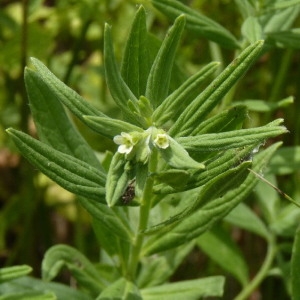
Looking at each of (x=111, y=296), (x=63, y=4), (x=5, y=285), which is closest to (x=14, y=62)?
(x=63, y=4)

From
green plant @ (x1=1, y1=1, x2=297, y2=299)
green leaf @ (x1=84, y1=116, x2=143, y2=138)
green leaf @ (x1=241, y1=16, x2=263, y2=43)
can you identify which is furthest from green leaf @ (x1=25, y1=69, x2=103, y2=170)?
green leaf @ (x1=241, y1=16, x2=263, y2=43)

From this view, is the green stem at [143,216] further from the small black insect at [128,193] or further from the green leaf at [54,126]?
the green leaf at [54,126]

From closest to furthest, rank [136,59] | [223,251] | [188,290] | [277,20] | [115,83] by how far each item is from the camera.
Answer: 1. [115,83]
2. [136,59]
3. [188,290]
4. [277,20]
5. [223,251]

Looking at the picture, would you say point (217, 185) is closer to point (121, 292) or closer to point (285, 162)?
point (121, 292)

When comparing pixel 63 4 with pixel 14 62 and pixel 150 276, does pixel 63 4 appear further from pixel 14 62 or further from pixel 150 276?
pixel 150 276

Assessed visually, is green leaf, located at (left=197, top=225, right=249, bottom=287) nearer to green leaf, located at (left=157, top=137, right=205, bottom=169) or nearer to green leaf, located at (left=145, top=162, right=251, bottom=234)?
green leaf, located at (left=145, top=162, right=251, bottom=234)

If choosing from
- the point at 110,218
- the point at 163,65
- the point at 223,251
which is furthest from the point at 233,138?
the point at 223,251
